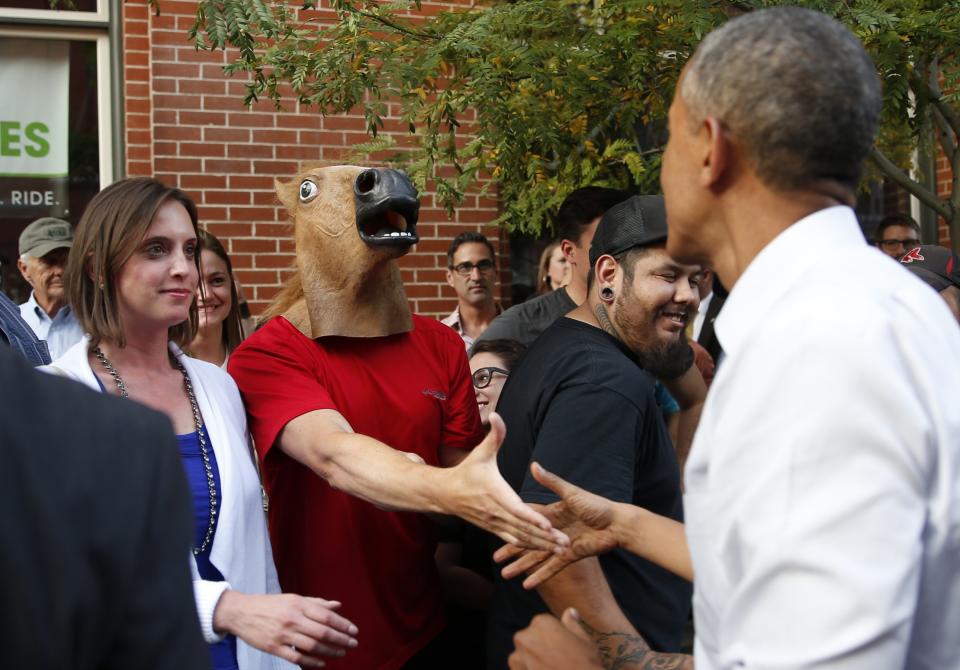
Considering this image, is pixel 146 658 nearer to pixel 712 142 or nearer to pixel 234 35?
pixel 712 142

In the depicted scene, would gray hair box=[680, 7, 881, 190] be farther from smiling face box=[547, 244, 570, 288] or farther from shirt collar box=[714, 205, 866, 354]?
smiling face box=[547, 244, 570, 288]

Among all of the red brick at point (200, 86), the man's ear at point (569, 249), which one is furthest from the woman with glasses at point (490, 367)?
the red brick at point (200, 86)

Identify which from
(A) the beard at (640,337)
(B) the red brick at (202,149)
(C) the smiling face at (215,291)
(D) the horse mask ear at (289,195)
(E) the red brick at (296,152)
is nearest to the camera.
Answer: (A) the beard at (640,337)

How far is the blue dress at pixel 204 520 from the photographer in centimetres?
254

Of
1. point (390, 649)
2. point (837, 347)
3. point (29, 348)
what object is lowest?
point (390, 649)

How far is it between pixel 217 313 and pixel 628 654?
9.11 feet

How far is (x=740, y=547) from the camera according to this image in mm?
1276

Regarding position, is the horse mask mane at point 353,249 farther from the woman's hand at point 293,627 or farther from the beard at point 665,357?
the woman's hand at point 293,627

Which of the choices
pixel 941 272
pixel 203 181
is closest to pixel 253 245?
pixel 203 181

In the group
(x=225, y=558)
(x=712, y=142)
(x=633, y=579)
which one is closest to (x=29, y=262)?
(x=225, y=558)

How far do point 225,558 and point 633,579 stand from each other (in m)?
0.98

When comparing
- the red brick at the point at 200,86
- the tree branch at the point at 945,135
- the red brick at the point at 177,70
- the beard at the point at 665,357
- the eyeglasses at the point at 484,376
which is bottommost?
the eyeglasses at the point at 484,376

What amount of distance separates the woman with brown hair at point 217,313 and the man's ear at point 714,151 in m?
3.26

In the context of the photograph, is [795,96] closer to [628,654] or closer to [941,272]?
[628,654]
